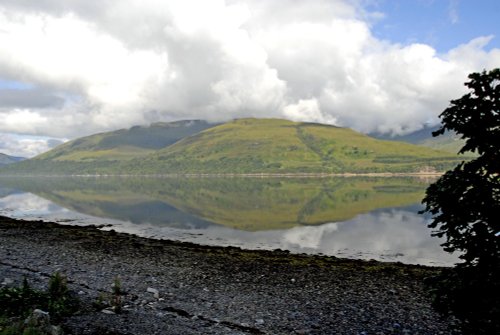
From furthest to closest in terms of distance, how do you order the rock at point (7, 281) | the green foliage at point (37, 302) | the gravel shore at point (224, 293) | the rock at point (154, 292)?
the rock at point (154, 292) → the rock at point (7, 281) → the gravel shore at point (224, 293) → the green foliage at point (37, 302)

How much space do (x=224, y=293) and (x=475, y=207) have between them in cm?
1600

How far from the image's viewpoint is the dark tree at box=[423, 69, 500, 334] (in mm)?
9203

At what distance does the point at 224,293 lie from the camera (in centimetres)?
2245

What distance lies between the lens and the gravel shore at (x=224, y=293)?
17.0m

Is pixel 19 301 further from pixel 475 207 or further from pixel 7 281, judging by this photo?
pixel 475 207

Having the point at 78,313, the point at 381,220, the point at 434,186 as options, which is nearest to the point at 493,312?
the point at 434,186

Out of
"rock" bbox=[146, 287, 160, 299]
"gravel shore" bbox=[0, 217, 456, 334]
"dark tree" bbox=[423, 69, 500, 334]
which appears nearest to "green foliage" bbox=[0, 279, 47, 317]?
"gravel shore" bbox=[0, 217, 456, 334]

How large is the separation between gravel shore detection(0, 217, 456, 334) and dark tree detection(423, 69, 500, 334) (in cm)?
856

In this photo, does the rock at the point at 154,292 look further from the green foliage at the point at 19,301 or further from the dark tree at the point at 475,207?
the dark tree at the point at 475,207

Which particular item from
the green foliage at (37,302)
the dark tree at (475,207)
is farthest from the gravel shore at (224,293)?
the dark tree at (475,207)

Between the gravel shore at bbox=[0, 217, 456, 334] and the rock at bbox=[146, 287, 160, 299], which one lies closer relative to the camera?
the gravel shore at bbox=[0, 217, 456, 334]

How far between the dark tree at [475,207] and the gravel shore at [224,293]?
856 cm

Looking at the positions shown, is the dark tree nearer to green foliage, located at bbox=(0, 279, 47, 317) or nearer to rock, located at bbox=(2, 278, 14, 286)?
green foliage, located at bbox=(0, 279, 47, 317)

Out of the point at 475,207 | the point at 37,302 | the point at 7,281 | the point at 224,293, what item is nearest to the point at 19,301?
the point at 37,302
